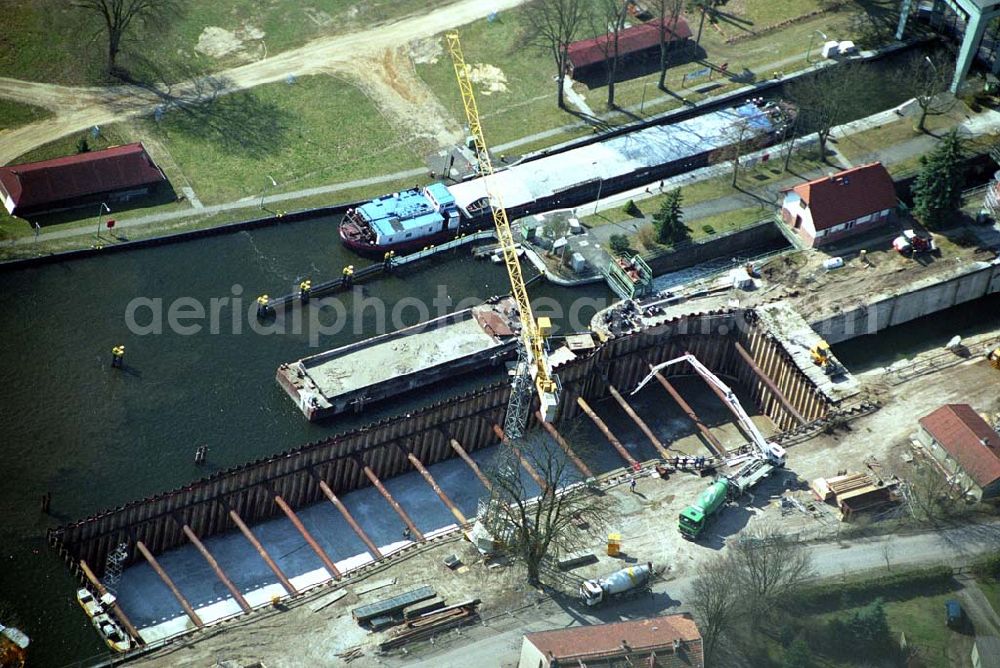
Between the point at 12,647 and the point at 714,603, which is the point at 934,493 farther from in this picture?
the point at 12,647

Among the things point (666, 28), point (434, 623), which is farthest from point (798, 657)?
point (666, 28)

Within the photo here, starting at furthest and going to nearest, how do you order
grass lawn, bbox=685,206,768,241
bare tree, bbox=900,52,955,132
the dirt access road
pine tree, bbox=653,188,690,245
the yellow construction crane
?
bare tree, bbox=900,52,955,132 → the dirt access road → grass lawn, bbox=685,206,768,241 → pine tree, bbox=653,188,690,245 → the yellow construction crane

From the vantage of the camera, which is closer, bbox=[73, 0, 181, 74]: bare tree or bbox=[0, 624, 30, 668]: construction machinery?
bbox=[0, 624, 30, 668]: construction machinery

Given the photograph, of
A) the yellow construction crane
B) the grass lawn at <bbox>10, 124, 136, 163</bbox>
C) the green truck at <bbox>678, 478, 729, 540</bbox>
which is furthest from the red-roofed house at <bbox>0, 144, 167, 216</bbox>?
the green truck at <bbox>678, 478, 729, 540</bbox>

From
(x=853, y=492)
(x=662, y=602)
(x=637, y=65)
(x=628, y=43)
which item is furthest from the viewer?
(x=637, y=65)

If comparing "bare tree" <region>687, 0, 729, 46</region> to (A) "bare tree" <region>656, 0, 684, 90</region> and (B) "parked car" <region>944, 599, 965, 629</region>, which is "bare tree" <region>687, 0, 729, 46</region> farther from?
(B) "parked car" <region>944, 599, 965, 629</region>

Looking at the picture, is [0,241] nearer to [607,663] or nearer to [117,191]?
[117,191]

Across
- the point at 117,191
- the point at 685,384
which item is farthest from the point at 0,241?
the point at 685,384
